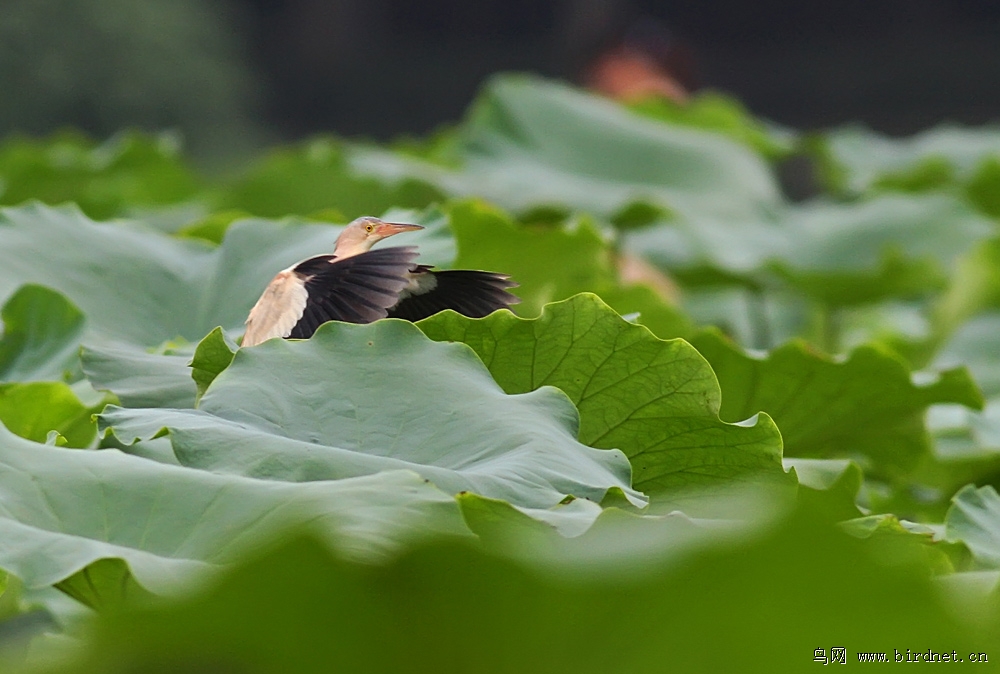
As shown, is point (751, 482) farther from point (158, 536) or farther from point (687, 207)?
point (687, 207)

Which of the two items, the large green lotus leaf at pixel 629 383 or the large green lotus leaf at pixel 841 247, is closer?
the large green lotus leaf at pixel 629 383

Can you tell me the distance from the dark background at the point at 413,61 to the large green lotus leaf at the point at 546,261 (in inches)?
180

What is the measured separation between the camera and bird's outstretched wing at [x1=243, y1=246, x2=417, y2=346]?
646 millimetres

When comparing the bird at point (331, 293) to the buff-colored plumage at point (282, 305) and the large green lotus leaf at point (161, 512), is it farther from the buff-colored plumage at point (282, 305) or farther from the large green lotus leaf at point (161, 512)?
the large green lotus leaf at point (161, 512)

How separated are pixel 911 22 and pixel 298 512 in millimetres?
6650

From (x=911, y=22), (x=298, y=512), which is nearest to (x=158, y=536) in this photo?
(x=298, y=512)

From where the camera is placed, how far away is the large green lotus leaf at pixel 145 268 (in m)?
0.83

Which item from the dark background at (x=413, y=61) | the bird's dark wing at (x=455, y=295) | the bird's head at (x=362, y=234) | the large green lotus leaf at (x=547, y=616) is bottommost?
the large green lotus leaf at (x=547, y=616)

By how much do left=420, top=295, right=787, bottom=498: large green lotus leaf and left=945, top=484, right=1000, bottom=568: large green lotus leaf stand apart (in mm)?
118

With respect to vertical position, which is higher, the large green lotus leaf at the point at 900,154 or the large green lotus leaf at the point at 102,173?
the large green lotus leaf at the point at 900,154

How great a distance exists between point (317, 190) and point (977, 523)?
2.93 ft

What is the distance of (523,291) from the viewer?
3.51ft

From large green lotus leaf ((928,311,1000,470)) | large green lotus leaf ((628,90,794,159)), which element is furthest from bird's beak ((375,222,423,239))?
large green lotus leaf ((628,90,794,159))

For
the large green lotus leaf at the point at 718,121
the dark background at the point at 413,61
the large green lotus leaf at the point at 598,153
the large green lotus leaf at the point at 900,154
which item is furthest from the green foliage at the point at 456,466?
the dark background at the point at 413,61
